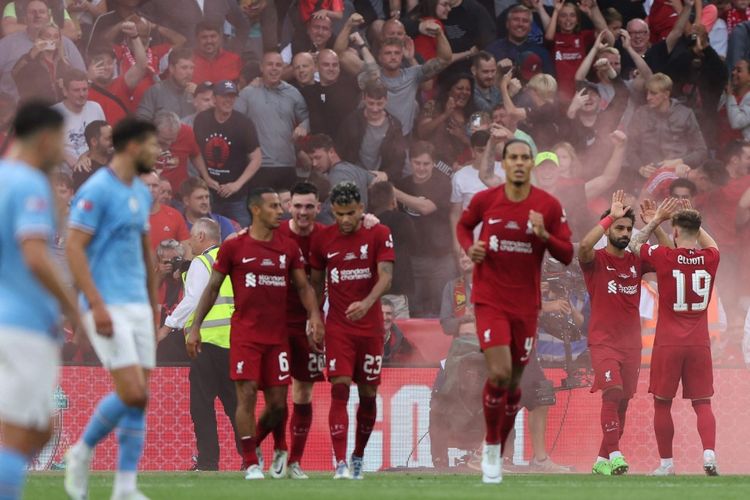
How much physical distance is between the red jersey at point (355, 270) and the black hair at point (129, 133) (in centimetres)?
395

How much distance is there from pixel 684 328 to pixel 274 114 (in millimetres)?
7104

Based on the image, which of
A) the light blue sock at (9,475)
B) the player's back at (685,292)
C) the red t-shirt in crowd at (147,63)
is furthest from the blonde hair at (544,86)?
the light blue sock at (9,475)

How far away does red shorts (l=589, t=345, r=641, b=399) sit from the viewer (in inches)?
562

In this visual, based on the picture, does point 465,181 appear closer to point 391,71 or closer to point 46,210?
point 391,71

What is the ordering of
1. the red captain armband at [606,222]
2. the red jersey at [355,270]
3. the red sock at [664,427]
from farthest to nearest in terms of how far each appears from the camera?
the red sock at [664,427], the red captain armband at [606,222], the red jersey at [355,270]

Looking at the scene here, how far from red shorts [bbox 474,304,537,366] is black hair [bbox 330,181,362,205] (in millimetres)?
1899

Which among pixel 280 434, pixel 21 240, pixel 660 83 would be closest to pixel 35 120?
pixel 21 240

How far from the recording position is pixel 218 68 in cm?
1920

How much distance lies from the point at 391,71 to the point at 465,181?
195cm

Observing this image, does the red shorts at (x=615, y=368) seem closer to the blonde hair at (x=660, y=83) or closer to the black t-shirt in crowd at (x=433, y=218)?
the black t-shirt in crowd at (x=433, y=218)

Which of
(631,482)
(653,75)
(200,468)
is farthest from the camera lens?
(653,75)

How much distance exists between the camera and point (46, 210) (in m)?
6.92

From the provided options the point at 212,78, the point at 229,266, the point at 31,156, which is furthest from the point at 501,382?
the point at 212,78

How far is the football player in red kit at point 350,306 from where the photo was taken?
1262 centimetres
